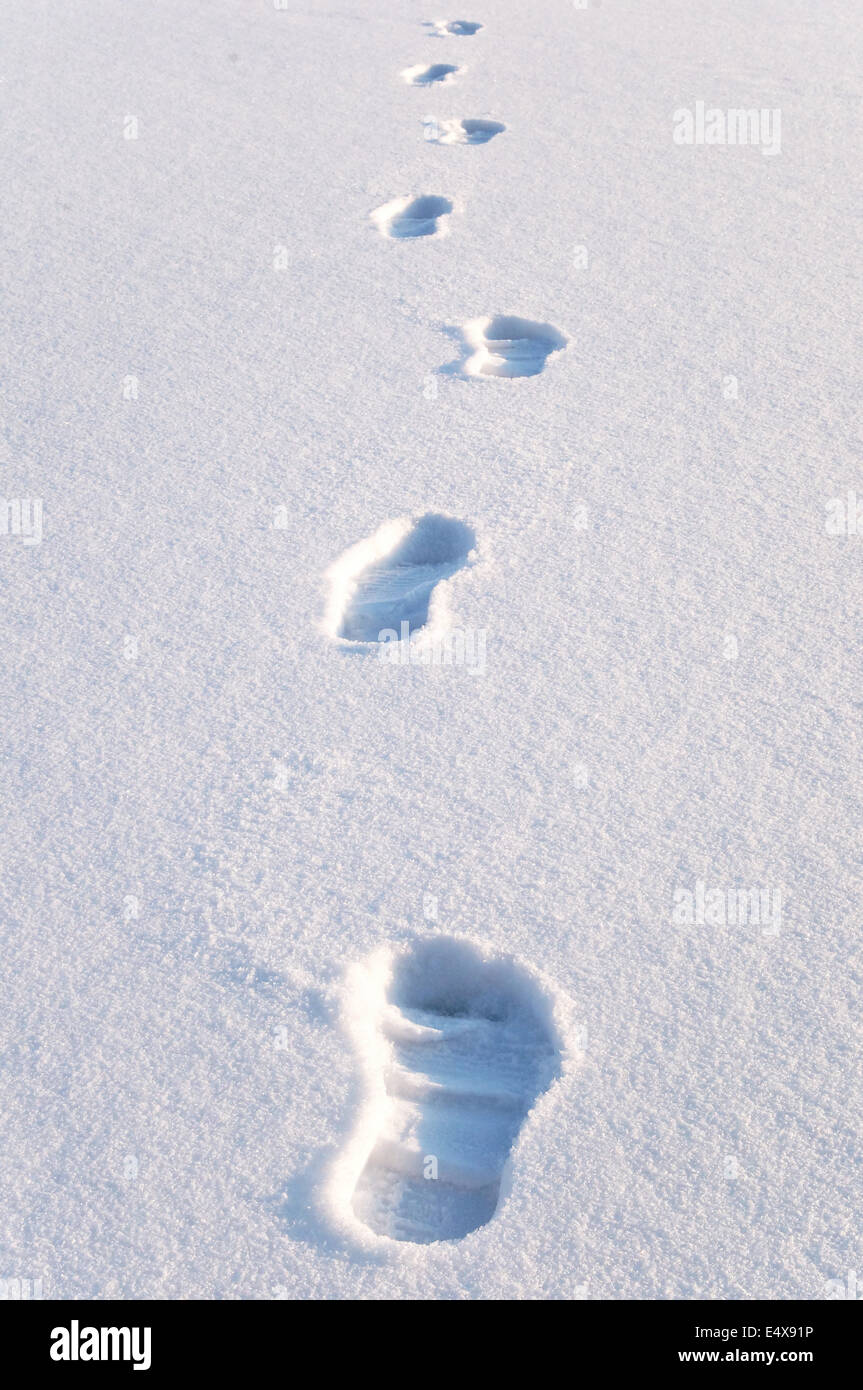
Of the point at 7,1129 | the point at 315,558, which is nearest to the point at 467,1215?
the point at 7,1129

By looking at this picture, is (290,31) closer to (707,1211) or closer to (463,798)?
(463,798)

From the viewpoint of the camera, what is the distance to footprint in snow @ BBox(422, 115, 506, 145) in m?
3.46

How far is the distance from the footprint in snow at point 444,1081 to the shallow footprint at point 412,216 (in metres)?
2.23

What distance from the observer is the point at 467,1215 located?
113 centimetres

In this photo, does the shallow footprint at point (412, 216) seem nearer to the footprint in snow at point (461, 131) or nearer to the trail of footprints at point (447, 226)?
the trail of footprints at point (447, 226)

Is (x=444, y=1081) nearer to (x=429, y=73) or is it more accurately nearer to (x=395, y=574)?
(x=395, y=574)

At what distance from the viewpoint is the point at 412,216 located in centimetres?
307

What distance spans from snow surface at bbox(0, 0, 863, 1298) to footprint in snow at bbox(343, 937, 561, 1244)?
2 cm

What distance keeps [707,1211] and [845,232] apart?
2.52 metres

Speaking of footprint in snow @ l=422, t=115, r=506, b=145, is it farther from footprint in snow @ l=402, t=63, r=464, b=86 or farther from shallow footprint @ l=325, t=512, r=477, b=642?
shallow footprint @ l=325, t=512, r=477, b=642

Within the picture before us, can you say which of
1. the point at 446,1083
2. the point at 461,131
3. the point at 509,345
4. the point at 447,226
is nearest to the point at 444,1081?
the point at 446,1083

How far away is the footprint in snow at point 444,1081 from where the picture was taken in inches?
44.9

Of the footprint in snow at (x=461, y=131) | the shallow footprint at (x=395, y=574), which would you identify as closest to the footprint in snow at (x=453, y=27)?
the footprint in snow at (x=461, y=131)

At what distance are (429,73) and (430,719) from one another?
331 centimetres
